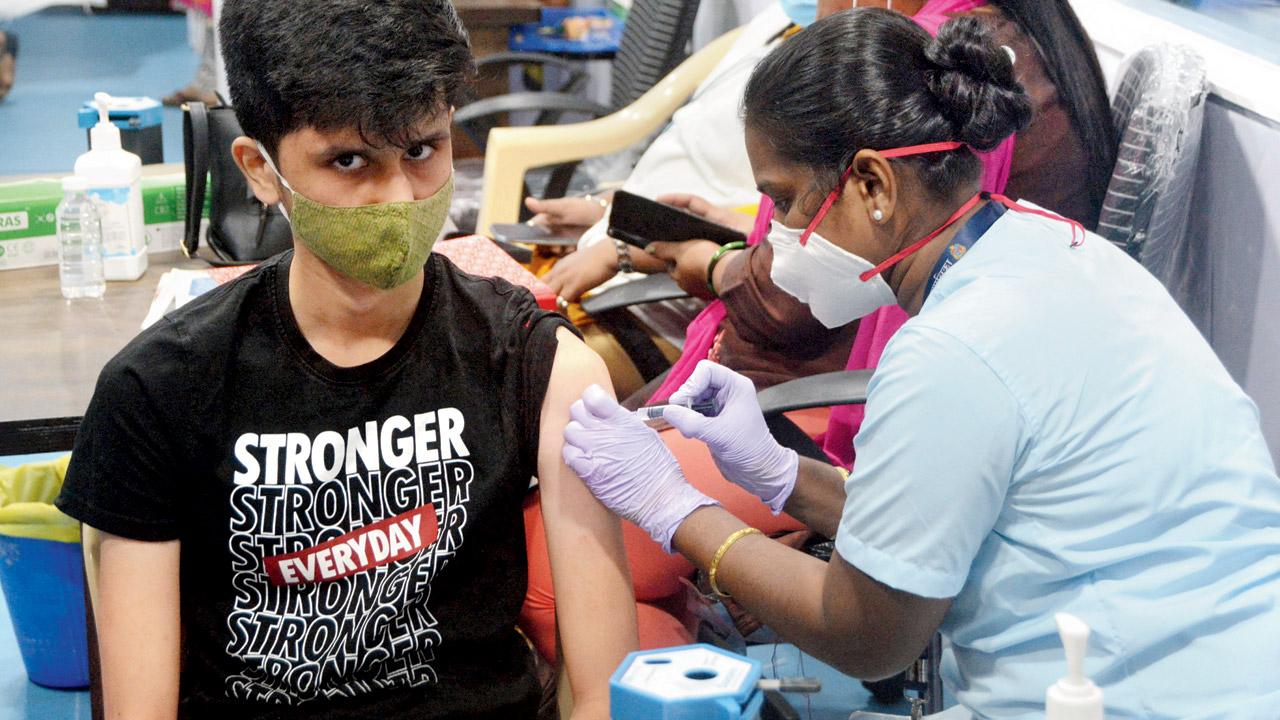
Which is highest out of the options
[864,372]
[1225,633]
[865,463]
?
[865,463]

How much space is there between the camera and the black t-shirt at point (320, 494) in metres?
1.38

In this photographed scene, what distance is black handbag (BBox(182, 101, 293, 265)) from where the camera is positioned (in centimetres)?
234

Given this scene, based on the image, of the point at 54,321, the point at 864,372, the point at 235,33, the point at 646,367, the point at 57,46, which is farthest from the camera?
the point at 57,46

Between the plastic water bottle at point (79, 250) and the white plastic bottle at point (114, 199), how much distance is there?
0.04 m

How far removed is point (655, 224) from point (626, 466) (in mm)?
1177

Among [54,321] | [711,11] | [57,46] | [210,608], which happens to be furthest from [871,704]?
[57,46]

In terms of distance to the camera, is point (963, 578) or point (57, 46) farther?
point (57, 46)

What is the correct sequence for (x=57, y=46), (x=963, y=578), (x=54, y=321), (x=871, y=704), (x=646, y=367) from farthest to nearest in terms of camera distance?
(x=57, y=46)
(x=646, y=367)
(x=871, y=704)
(x=54, y=321)
(x=963, y=578)

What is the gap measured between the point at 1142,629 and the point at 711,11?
12.5 ft

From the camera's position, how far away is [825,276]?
1.59 metres

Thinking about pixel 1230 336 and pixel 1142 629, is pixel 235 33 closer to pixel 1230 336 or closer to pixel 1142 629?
pixel 1142 629

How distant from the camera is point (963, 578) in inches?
49.9

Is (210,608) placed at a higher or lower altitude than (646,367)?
higher

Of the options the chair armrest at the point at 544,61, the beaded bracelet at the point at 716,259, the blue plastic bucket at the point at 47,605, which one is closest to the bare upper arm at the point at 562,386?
the beaded bracelet at the point at 716,259
